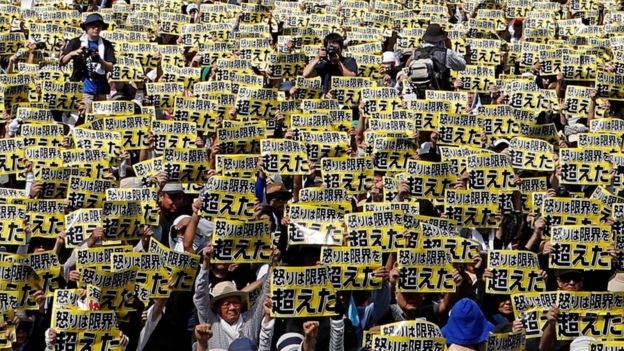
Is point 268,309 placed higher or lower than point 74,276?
higher

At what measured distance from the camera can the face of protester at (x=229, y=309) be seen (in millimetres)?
13602

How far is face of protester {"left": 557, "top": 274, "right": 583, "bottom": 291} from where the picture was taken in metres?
14.3

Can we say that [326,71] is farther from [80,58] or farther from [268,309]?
[268,309]

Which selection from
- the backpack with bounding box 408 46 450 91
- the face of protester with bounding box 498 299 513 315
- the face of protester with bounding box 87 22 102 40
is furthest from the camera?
the face of protester with bounding box 87 22 102 40

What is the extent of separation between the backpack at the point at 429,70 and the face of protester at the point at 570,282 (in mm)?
6354

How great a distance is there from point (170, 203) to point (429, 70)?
5.03 metres

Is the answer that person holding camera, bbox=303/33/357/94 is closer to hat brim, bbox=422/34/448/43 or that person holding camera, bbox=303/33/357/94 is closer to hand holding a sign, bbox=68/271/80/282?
hat brim, bbox=422/34/448/43

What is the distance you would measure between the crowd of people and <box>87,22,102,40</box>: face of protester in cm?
2

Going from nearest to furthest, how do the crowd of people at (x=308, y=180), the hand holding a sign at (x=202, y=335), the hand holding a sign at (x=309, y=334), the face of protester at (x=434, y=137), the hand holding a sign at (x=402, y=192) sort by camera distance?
the hand holding a sign at (x=202, y=335), the hand holding a sign at (x=309, y=334), the crowd of people at (x=308, y=180), the hand holding a sign at (x=402, y=192), the face of protester at (x=434, y=137)

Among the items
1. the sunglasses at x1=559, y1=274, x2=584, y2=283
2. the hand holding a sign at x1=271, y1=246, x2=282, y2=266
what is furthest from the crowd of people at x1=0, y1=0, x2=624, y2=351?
the hand holding a sign at x1=271, y1=246, x2=282, y2=266

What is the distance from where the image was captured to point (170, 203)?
1648cm

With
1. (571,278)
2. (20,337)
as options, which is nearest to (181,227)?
(20,337)

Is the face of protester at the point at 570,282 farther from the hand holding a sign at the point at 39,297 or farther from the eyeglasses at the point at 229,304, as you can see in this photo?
the hand holding a sign at the point at 39,297

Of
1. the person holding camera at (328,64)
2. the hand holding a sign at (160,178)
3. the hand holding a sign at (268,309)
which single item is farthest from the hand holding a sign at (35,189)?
the person holding camera at (328,64)
